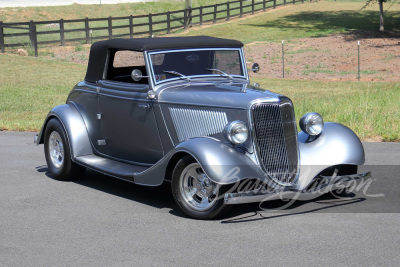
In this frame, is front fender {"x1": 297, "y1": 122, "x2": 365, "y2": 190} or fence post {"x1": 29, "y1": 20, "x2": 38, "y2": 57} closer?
front fender {"x1": 297, "y1": 122, "x2": 365, "y2": 190}

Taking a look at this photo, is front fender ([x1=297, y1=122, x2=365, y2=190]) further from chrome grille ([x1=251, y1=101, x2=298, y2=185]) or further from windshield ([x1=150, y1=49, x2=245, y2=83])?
windshield ([x1=150, y1=49, x2=245, y2=83])

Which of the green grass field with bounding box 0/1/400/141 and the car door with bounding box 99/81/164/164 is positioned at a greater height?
the car door with bounding box 99/81/164/164

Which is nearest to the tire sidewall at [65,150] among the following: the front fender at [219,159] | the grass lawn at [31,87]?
the front fender at [219,159]

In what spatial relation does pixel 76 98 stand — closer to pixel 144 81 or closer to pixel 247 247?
pixel 144 81

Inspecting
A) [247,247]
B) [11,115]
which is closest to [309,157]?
[247,247]

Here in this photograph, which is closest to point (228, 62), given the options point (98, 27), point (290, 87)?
point (290, 87)

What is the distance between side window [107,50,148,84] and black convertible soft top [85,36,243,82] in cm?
11

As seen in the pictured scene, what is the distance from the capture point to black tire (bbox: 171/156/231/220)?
20.4ft

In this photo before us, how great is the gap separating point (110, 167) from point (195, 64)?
1.60 m

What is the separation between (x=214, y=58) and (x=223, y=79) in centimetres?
32

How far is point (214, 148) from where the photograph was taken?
6320 mm

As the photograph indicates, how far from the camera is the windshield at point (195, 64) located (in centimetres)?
743

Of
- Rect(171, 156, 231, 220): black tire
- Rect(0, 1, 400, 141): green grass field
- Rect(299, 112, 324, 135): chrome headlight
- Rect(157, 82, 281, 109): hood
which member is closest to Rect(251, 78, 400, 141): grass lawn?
Rect(0, 1, 400, 141): green grass field

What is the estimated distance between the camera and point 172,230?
607 cm
